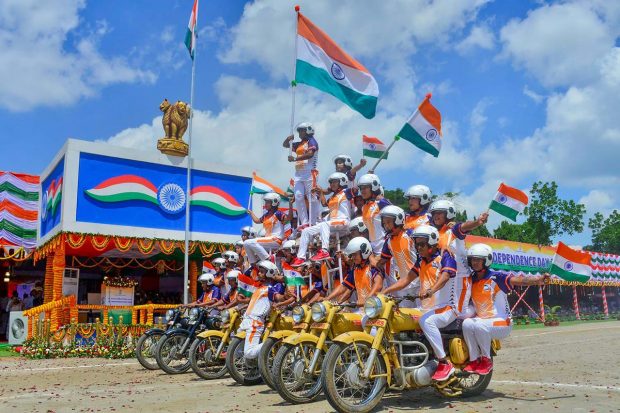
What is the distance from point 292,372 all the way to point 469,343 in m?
2.42

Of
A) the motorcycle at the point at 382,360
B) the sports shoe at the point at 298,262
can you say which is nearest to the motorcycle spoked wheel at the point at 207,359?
the sports shoe at the point at 298,262

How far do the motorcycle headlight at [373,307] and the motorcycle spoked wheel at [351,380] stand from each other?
37cm

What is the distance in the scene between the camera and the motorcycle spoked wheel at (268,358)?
8.14 metres

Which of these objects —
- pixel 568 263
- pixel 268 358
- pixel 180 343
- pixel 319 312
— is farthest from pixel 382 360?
pixel 180 343

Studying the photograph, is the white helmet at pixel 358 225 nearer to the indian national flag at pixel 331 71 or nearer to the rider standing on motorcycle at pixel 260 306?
the rider standing on motorcycle at pixel 260 306

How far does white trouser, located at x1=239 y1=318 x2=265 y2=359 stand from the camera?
9188mm

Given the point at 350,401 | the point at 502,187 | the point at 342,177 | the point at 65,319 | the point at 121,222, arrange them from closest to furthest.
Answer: the point at 350,401
the point at 502,187
the point at 342,177
the point at 65,319
the point at 121,222

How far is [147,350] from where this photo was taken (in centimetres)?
A: 1295

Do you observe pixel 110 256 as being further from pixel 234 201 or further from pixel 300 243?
pixel 300 243

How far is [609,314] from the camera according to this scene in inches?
1438

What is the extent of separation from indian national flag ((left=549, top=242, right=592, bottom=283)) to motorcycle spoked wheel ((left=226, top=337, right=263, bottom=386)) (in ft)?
17.0

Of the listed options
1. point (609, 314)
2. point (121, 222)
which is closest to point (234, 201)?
point (121, 222)

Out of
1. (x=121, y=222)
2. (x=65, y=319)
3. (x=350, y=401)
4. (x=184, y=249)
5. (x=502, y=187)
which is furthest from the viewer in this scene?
(x=184, y=249)

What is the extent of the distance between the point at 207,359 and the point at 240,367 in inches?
39.6
